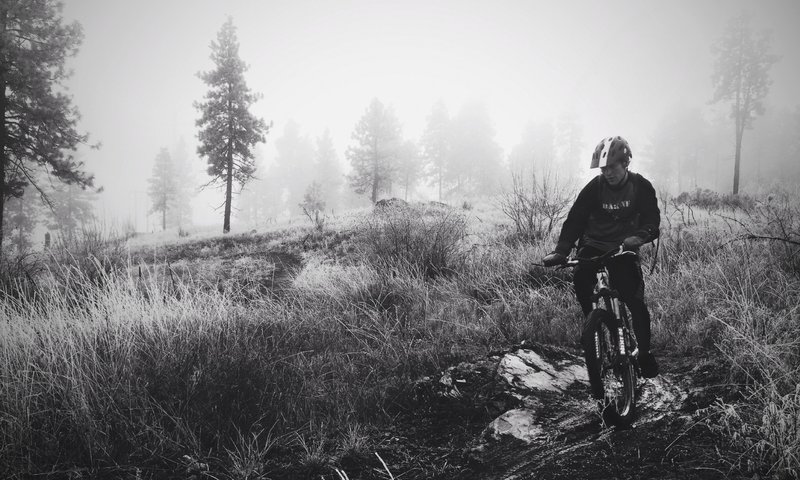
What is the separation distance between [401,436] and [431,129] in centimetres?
4155

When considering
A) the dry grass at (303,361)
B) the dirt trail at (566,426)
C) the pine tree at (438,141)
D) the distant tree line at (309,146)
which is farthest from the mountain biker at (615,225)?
the pine tree at (438,141)

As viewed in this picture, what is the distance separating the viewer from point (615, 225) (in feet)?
10.6

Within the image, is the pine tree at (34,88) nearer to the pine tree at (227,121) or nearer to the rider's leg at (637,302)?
the pine tree at (227,121)

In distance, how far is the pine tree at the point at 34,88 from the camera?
14.6 meters

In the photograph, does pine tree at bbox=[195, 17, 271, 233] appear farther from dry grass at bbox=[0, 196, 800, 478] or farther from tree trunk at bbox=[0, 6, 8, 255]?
dry grass at bbox=[0, 196, 800, 478]

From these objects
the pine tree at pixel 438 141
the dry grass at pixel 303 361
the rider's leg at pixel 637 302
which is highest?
the pine tree at pixel 438 141

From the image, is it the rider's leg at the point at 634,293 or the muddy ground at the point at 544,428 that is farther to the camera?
the rider's leg at the point at 634,293

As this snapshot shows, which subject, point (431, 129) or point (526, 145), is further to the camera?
point (526, 145)

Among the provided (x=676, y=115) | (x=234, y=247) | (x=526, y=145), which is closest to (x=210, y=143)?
(x=234, y=247)

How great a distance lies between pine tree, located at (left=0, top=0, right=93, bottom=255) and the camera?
14.6 metres

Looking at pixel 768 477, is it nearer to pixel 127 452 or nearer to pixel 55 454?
pixel 127 452

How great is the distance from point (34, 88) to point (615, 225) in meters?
21.6

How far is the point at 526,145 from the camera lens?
154 feet

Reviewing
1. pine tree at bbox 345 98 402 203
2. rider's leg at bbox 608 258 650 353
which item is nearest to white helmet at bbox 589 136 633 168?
rider's leg at bbox 608 258 650 353
